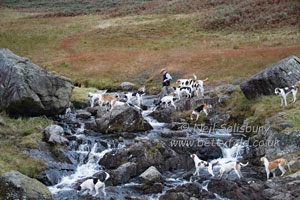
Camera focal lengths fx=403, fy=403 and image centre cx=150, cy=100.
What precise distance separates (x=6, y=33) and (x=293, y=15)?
43.2m

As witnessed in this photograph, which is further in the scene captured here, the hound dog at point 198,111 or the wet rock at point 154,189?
the hound dog at point 198,111

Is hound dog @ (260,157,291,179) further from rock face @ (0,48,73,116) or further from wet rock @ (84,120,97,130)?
rock face @ (0,48,73,116)

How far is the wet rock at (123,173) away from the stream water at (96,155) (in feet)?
0.99

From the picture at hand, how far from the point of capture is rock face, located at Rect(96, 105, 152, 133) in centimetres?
2158

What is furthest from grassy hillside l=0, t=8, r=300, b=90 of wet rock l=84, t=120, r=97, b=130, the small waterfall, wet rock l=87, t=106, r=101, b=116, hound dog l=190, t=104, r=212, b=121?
the small waterfall

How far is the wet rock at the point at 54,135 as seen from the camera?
19.1m

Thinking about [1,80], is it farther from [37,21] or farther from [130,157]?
[37,21]

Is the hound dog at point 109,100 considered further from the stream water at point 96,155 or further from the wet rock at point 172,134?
Result: the wet rock at point 172,134

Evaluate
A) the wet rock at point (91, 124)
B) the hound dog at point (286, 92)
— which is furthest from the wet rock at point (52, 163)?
the hound dog at point (286, 92)

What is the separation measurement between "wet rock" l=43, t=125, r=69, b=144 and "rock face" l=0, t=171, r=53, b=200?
19.2 ft

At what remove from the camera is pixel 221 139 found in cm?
2025

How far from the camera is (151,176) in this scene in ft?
53.2

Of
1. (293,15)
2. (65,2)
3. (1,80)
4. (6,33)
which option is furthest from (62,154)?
(65,2)

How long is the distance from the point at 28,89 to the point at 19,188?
33.4 ft
